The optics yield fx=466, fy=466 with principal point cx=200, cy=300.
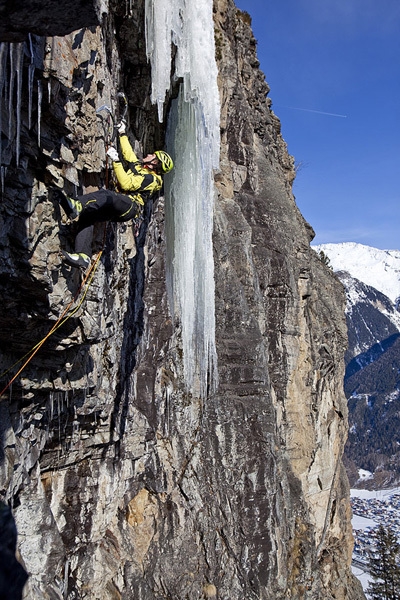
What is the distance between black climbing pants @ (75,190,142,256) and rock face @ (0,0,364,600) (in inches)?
7.5

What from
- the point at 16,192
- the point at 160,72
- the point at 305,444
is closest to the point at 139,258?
the point at 160,72

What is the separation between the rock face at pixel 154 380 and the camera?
5.13 meters

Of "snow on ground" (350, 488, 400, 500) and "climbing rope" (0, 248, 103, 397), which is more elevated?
"climbing rope" (0, 248, 103, 397)

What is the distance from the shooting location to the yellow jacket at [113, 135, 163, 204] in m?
6.38

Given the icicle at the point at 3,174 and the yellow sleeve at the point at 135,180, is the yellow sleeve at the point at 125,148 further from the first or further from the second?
the icicle at the point at 3,174

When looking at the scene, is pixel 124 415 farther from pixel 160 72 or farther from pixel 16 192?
pixel 160 72

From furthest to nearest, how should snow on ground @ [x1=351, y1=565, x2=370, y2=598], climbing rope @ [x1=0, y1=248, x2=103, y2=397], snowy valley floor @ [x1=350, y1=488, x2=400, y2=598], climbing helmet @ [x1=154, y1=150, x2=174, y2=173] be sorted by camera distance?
snowy valley floor @ [x1=350, y1=488, x2=400, y2=598]
snow on ground @ [x1=351, y1=565, x2=370, y2=598]
climbing helmet @ [x1=154, y1=150, x2=174, y2=173]
climbing rope @ [x1=0, y1=248, x2=103, y2=397]

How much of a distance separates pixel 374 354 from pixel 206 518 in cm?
17889

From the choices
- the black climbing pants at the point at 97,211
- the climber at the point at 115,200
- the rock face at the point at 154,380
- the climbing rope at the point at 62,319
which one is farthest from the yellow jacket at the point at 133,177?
the climbing rope at the point at 62,319

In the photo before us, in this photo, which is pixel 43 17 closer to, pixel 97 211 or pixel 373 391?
pixel 97 211

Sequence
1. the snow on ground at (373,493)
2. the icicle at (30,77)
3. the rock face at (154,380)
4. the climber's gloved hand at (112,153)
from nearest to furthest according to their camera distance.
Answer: the icicle at (30,77) → the rock face at (154,380) → the climber's gloved hand at (112,153) → the snow on ground at (373,493)

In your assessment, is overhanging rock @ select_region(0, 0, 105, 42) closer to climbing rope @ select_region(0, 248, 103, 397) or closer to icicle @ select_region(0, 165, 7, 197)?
icicle @ select_region(0, 165, 7, 197)

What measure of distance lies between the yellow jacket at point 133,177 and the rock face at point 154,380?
1.52ft

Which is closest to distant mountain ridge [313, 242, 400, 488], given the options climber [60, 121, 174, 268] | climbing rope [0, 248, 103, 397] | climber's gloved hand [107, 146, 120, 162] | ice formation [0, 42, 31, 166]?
climber [60, 121, 174, 268]
